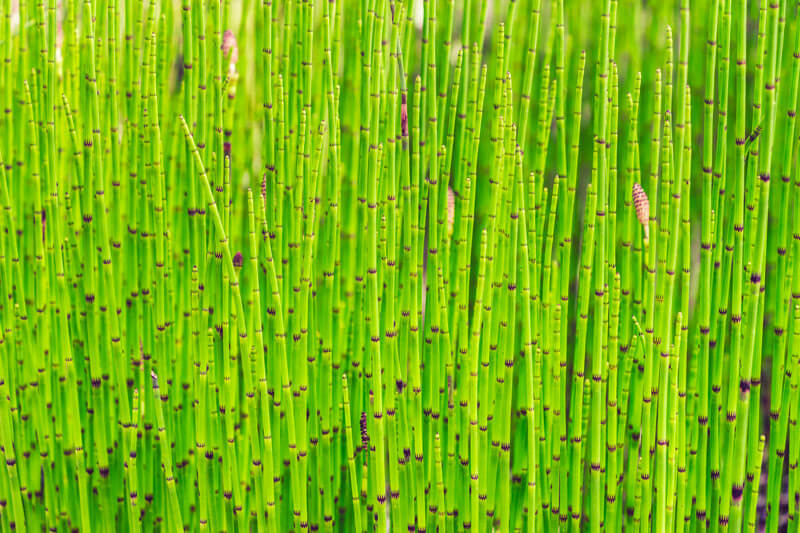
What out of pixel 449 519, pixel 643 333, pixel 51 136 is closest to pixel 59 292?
pixel 51 136

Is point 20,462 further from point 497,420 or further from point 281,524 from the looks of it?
point 497,420

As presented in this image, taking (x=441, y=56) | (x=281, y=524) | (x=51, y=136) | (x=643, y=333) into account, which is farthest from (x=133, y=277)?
(x=643, y=333)

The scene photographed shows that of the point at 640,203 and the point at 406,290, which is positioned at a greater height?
the point at 640,203

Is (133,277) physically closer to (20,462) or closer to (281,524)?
(20,462)

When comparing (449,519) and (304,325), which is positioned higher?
(304,325)

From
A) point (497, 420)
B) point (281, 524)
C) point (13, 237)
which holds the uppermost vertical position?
point (13, 237)

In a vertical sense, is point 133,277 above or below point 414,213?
below

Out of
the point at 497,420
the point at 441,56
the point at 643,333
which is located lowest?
the point at 497,420

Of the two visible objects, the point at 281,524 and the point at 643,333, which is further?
the point at 281,524

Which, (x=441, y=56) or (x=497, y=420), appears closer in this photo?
(x=497, y=420)
